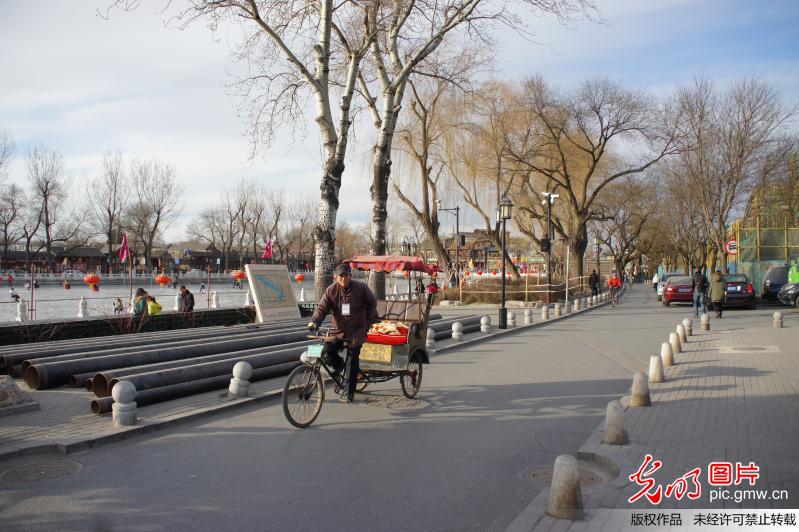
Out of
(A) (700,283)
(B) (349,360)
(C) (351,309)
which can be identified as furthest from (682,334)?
(C) (351,309)

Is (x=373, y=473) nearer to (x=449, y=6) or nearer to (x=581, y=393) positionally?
(x=581, y=393)

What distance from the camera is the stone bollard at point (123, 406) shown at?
658 cm

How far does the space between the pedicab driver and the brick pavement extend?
9.77 ft

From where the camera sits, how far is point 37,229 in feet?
234

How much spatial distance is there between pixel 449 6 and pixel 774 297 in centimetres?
2258

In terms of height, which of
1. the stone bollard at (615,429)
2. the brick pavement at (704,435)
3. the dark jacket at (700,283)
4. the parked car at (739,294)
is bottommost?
the brick pavement at (704,435)

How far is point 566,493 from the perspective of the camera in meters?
4.31

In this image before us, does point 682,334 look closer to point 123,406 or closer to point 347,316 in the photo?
point 347,316

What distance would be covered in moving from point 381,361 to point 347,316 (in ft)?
3.46

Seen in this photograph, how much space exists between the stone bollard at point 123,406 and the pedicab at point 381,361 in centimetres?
168

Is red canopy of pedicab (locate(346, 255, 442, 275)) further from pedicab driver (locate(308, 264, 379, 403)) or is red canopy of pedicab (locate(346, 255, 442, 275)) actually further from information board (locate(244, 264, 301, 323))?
information board (locate(244, 264, 301, 323))

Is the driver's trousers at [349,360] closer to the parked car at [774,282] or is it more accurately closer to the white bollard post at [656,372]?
the white bollard post at [656,372]

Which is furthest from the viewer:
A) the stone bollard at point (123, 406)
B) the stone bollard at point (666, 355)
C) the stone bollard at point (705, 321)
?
the stone bollard at point (705, 321)

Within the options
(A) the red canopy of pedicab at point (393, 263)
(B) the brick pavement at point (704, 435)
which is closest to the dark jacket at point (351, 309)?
(B) the brick pavement at point (704, 435)
